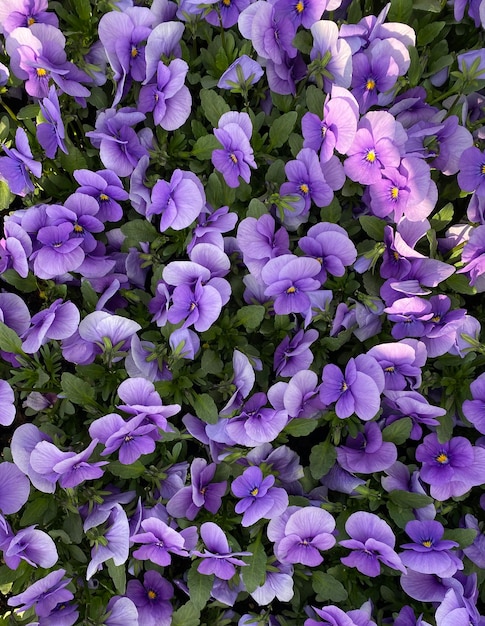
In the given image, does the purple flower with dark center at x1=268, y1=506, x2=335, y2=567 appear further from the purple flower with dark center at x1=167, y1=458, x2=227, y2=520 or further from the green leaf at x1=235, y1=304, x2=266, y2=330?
the green leaf at x1=235, y1=304, x2=266, y2=330

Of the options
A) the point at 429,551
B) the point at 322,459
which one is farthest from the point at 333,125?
the point at 429,551

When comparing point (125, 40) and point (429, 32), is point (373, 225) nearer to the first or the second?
point (429, 32)

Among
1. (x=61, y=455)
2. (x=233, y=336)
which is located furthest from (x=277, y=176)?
(x=61, y=455)

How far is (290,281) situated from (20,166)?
885 mm

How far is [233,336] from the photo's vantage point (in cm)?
192

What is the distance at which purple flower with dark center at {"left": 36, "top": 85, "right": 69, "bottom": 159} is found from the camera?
1.79 meters

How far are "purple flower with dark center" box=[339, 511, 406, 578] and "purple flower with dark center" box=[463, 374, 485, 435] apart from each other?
0.41 meters

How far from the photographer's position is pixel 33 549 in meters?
1.71

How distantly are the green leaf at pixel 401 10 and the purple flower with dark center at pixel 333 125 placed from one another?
1.35 feet

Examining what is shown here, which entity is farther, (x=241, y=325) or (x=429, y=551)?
(x=241, y=325)

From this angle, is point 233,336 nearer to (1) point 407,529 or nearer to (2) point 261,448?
(2) point 261,448

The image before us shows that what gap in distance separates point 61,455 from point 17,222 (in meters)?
0.73

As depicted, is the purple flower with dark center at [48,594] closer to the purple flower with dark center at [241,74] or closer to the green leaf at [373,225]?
the green leaf at [373,225]

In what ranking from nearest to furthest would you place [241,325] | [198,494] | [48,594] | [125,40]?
[48,594] → [198,494] → [125,40] → [241,325]
